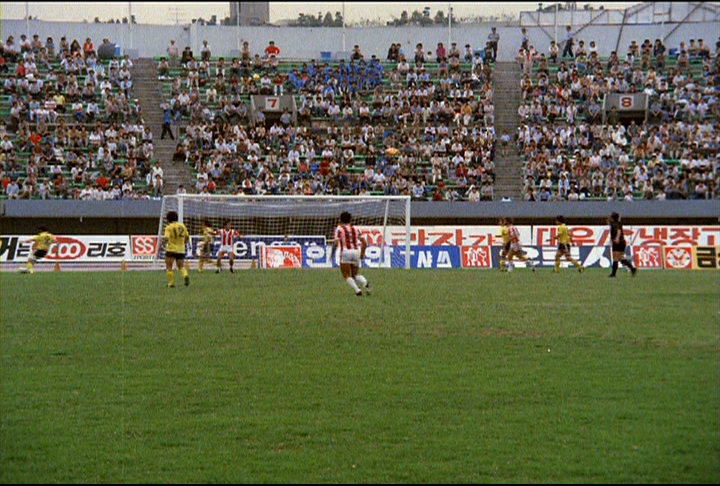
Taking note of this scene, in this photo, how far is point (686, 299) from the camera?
68.1ft

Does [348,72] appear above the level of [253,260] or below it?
above

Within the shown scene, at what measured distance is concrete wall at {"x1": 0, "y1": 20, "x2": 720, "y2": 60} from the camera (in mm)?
47156

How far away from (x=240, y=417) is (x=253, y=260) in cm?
2584

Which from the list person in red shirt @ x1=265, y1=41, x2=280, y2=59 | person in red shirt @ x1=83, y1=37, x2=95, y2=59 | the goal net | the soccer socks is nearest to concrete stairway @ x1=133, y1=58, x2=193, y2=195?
person in red shirt @ x1=83, y1=37, x2=95, y2=59

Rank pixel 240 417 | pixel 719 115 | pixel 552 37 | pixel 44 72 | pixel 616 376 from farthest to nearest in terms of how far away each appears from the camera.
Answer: pixel 552 37, pixel 44 72, pixel 719 115, pixel 616 376, pixel 240 417

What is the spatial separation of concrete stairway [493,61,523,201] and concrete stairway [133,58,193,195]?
39.0 ft

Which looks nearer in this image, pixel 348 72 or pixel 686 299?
pixel 686 299

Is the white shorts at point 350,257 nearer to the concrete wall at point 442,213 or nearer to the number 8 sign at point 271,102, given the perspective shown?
the concrete wall at point 442,213

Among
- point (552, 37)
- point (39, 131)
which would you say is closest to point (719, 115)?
point (552, 37)

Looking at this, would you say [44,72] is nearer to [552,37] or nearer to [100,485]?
[552,37]

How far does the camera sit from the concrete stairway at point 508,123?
4094 cm

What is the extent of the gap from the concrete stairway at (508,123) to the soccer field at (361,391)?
67.0 feet

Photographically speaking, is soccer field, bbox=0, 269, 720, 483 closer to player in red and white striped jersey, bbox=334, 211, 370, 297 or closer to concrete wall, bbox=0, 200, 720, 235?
player in red and white striped jersey, bbox=334, 211, 370, 297

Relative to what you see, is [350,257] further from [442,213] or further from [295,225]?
[442,213]
